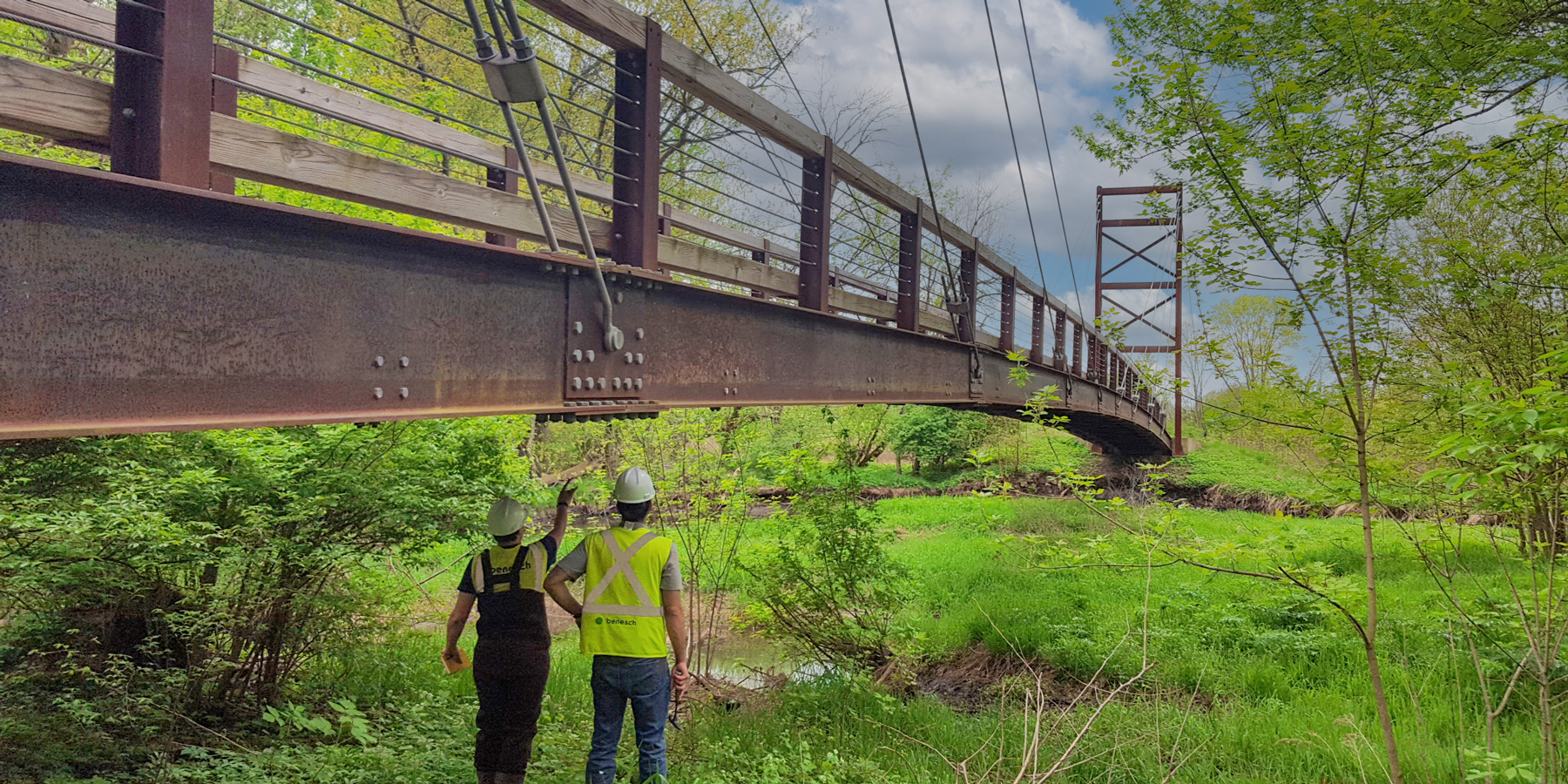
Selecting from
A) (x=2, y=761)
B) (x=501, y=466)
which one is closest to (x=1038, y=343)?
(x=501, y=466)

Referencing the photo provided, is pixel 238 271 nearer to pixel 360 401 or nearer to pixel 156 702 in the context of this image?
pixel 360 401

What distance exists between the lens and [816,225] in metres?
5.74

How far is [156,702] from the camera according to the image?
591 centimetres

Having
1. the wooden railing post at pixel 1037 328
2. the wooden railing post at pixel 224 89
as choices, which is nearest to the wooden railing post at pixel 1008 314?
the wooden railing post at pixel 1037 328

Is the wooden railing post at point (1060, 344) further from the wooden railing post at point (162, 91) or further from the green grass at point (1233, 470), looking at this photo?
the wooden railing post at point (162, 91)

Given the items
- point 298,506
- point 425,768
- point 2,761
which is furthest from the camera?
point 298,506

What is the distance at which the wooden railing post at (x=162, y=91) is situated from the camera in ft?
7.45

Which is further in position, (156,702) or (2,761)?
(156,702)

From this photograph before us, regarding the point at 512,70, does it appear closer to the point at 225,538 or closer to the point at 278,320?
the point at 278,320

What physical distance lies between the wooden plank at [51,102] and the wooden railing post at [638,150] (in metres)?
1.96

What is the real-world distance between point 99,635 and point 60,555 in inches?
64.1

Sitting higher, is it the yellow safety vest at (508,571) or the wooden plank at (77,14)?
the wooden plank at (77,14)

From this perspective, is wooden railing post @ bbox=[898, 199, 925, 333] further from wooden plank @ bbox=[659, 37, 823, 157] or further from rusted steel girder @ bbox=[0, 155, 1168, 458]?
rusted steel girder @ bbox=[0, 155, 1168, 458]

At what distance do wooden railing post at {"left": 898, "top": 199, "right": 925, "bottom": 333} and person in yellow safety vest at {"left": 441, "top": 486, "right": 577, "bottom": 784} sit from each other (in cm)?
379
